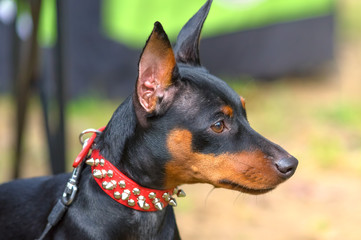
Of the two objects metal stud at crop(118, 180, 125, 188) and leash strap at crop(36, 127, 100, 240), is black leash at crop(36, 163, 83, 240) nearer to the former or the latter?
leash strap at crop(36, 127, 100, 240)

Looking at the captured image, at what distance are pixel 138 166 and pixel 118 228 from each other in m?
0.29

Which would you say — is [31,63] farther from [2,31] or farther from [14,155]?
[2,31]

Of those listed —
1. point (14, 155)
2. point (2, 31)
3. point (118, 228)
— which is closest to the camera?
point (118, 228)

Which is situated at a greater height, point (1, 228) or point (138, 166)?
point (138, 166)

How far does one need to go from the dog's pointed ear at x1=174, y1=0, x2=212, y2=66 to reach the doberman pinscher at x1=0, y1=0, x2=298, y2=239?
20 cm

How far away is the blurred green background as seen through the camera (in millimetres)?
4617

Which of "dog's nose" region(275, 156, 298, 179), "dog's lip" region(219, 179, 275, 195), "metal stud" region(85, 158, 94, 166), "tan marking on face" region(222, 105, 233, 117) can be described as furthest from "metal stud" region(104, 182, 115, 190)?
"dog's nose" region(275, 156, 298, 179)

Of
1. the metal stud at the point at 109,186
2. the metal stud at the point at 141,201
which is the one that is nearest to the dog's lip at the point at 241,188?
the metal stud at the point at 141,201

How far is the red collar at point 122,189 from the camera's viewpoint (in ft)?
8.60

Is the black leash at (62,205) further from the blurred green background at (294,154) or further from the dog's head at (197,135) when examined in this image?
the blurred green background at (294,154)

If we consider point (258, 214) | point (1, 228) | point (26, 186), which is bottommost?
point (258, 214)

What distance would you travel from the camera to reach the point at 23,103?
4.29 m

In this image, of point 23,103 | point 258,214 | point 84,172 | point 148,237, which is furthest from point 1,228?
point 258,214

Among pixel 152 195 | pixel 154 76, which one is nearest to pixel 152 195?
pixel 152 195
